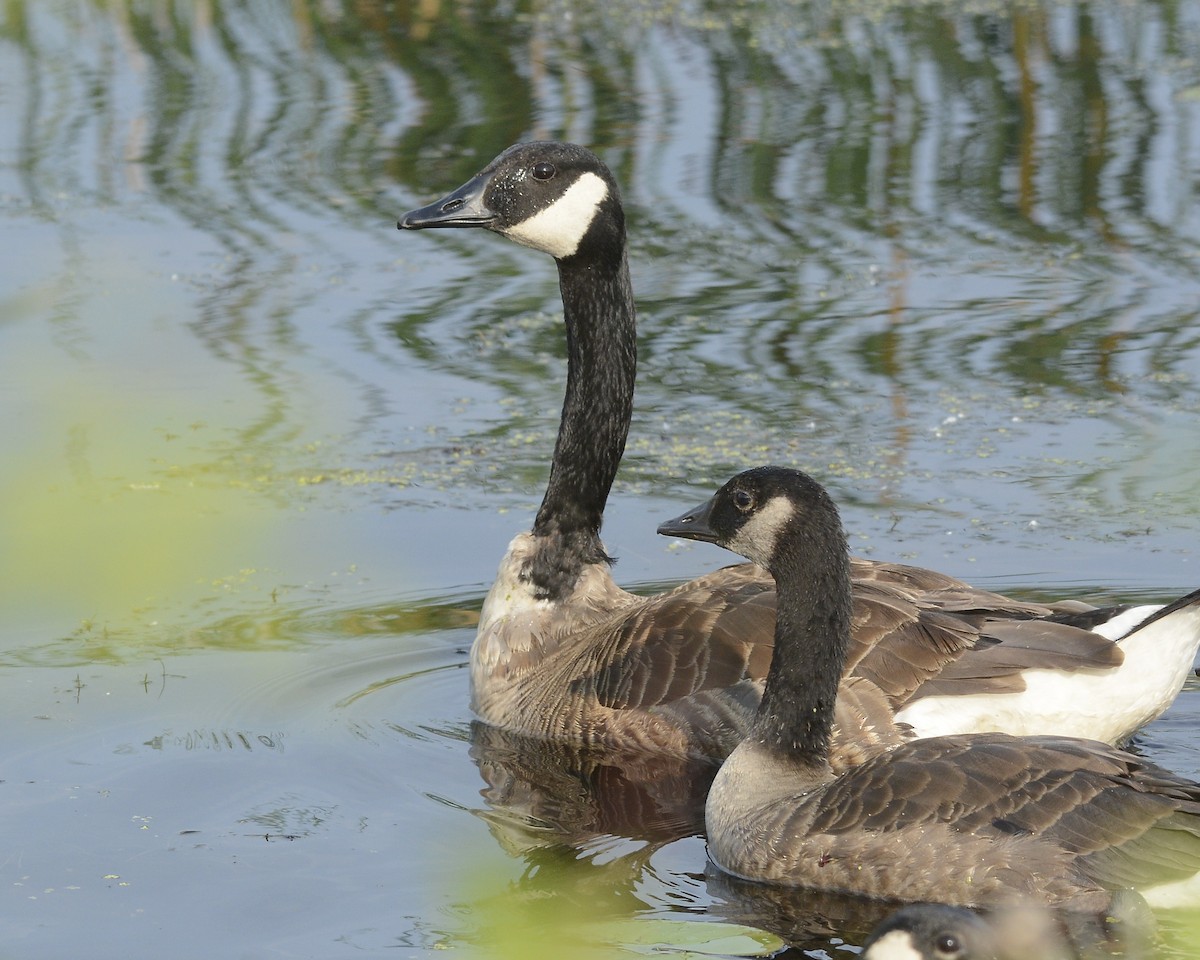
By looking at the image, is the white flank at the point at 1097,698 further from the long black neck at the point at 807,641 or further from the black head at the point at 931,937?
the black head at the point at 931,937

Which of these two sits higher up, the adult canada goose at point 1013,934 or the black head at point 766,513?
the black head at point 766,513

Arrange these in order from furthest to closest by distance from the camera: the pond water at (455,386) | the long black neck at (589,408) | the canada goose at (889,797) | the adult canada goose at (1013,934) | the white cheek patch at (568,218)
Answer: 1. the long black neck at (589,408)
2. the white cheek patch at (568,218)
3. the pond water at (455,386)
4. the canada goose at (889,797)
5. the adult canada goose at (1013,934)

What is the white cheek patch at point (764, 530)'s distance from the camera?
6188 millimetres

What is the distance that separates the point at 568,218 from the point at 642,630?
1687 millimetres

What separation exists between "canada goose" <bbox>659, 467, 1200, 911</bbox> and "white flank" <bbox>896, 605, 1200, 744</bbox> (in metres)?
0.27

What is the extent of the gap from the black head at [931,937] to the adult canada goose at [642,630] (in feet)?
7.13

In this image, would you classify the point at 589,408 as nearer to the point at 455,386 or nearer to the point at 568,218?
the point at 568,218

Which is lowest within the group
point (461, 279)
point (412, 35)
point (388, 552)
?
point (388, 552)

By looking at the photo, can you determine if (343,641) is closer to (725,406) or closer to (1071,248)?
(725,406)

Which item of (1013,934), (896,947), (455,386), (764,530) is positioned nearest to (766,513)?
(764,530)

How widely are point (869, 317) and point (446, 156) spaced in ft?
14.4

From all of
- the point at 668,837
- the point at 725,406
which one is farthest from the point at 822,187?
the point at 668,837

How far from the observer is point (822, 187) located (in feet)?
46.0

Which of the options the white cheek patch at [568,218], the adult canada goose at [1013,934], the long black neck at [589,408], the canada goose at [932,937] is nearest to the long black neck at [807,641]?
the adult canada goose at [1013,934]
